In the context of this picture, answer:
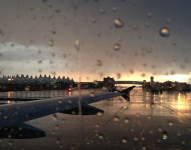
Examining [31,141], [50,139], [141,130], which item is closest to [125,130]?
[141,130]

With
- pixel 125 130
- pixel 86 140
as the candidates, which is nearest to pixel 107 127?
pixel 125 130

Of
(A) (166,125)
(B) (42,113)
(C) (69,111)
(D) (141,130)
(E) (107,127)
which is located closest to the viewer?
(B) (42,113)

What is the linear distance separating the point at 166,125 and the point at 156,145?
4.04 m

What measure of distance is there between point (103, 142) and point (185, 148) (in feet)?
9.17

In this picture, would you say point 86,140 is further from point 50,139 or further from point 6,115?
point 6,115

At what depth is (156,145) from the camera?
7090 mm

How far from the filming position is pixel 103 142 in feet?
24.8

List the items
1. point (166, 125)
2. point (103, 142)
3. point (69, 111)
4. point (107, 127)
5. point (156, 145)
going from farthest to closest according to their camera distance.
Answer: point (166, 125)
point (107, 127)
point (69, 111)
point (103, 142)
point (156, 145)

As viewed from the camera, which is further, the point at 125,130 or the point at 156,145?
the point at 125,130

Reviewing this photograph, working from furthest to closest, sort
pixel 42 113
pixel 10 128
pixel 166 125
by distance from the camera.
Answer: pixel 166 125 < pixel 42 113 < pixel 10 128

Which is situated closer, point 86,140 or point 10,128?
point 10,128

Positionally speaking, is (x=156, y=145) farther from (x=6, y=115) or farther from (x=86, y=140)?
(x=6, y=115)

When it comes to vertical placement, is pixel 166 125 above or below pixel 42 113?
below

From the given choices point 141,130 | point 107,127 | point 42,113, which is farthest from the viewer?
point 107,127
